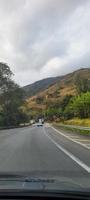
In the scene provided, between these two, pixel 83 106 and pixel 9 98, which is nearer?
pixel 9 98

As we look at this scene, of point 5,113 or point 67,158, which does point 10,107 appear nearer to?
point 5,113

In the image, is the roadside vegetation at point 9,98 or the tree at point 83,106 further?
the tree at point 83,106

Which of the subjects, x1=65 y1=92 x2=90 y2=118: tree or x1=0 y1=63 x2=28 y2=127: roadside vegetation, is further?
x1=65 y1=92 x2=90 y2=118: tree

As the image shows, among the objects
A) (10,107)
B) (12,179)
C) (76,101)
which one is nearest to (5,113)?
(10,107)

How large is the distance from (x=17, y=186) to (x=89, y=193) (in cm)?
72

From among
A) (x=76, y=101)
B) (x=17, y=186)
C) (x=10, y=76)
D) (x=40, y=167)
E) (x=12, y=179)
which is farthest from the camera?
(x=76, y=101)

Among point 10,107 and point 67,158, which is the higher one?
point 10,107

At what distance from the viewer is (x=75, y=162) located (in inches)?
779

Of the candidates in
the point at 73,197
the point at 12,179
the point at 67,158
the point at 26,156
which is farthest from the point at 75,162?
the point at 73,197

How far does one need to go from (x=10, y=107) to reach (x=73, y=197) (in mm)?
120871

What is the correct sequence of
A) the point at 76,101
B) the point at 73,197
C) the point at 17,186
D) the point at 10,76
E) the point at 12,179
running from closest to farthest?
1. the point at 73,197
2. the point at 17,186
3. the point at 12,179
4. the point at 10,76
5. the point at 76,101

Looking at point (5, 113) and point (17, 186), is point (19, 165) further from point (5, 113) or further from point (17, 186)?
point (5, 113)

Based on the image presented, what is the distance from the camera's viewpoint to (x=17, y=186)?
5.98m

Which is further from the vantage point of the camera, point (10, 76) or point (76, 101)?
point (76, 101)
